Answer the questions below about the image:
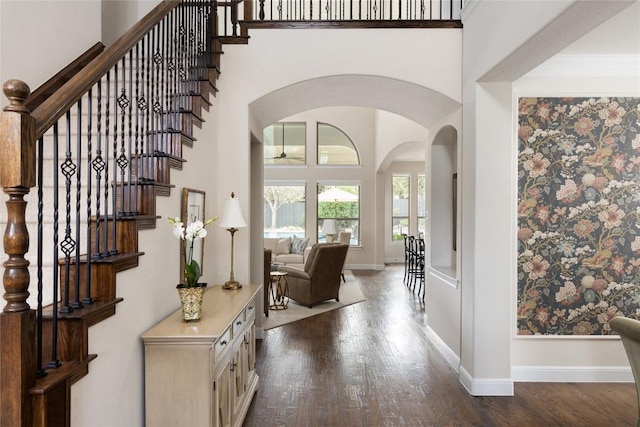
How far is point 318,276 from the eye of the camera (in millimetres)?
6398

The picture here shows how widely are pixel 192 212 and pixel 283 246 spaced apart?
7.04 m

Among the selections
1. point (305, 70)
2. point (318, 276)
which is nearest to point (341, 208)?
point (318, 276)

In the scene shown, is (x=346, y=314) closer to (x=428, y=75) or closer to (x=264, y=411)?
(x=264, y=411)

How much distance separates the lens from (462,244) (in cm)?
365

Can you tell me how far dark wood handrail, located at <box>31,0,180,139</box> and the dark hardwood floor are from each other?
2.36 meters

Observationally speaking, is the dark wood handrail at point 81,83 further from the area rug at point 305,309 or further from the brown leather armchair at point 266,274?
the area rug at point 305,309

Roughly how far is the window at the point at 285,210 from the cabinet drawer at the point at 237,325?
8.18 metres

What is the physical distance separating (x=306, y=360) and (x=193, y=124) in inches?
99.2

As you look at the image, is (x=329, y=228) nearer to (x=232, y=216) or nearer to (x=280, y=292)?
(x=280, y=292)

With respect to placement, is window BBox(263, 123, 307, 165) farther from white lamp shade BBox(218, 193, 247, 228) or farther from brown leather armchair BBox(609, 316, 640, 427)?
brown leather armchair BBox(609, 316, 640, 427)

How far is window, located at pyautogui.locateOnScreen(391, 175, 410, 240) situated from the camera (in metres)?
12.1

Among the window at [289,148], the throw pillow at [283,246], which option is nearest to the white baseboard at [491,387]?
the throw pillow at [283,246]

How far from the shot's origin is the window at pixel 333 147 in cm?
1089

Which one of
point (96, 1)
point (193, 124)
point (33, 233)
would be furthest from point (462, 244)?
point (96, 1)
